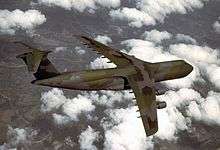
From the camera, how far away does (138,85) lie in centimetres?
6938

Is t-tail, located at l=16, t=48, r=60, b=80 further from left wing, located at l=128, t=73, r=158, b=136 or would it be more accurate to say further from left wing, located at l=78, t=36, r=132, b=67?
left wing, located at l=128, t=73, r=158, b=136

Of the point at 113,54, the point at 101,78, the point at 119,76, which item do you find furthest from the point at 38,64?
the point at 113,54

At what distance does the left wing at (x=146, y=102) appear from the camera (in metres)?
60.6

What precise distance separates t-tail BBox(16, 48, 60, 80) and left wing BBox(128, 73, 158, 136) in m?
15.1

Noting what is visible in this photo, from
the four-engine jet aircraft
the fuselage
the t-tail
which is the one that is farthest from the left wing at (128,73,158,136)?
the t-tail

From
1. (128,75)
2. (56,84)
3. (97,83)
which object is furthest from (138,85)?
(56,84)

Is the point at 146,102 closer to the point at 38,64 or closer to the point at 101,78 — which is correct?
the point at 101,78

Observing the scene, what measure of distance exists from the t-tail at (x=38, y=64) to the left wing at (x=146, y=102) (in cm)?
1513

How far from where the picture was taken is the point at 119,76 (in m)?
71.8

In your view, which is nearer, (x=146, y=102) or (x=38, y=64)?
(x=146, y=102)

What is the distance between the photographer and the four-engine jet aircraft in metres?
67.0

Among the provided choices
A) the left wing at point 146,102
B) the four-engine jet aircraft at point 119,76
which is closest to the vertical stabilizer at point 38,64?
the four-engine jet aircraft at point 119,76

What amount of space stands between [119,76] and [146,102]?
8.69m

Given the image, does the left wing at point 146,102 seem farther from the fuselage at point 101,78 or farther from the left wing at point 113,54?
the left wing at point 113,54
